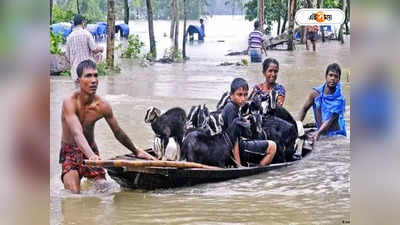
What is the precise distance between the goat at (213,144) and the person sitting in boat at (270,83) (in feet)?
0.49

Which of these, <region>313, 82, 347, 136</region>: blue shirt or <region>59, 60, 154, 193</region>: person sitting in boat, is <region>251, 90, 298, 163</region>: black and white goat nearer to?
<region>313, 82, 347, 136</region>: blue shirt

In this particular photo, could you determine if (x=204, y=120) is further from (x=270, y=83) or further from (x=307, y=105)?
(x=307, y=105)

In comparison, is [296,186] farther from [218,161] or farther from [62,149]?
[62,149]

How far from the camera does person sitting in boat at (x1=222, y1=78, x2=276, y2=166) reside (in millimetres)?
3846

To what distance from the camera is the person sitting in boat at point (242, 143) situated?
385 cm

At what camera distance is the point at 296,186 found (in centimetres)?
381

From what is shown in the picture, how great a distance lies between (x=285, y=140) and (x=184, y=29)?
2.07ft

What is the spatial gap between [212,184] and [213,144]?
0.17 m

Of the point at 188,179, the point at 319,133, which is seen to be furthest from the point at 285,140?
the point at 188,179

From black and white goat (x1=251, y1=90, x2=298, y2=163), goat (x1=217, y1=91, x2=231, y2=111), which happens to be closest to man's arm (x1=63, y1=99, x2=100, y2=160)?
goat (x1=217, y1=91, x2=231, y2=111)

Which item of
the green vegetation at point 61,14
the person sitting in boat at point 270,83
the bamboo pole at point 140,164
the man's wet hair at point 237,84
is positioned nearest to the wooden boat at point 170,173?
the bamboo pole at point 140,164

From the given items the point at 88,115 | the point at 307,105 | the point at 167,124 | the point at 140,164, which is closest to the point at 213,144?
the point at 167,124

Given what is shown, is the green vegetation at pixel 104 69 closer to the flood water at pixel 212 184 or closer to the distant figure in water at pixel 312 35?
the flood water at pixel 212 184

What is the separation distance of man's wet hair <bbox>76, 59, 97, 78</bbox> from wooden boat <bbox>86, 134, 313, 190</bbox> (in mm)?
379
